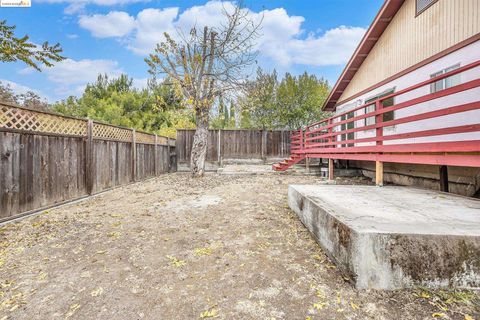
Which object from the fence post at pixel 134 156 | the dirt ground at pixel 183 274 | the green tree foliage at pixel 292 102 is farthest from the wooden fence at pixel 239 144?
the dirt ground at pixel 183 274

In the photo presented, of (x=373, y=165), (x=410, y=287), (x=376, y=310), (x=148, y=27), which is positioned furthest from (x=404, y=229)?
(x=148, y=27)

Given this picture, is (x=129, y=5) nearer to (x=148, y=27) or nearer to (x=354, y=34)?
(x=148, y=27)

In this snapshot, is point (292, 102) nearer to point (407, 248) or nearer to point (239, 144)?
point (239, 144)

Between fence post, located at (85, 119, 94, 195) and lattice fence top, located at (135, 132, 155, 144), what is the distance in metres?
2.47

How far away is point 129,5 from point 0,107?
10.1 m

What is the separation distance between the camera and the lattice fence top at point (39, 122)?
3.51 m

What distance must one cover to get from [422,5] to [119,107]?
1714 centimetres

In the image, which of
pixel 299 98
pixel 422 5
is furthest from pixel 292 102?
pixel 422 5

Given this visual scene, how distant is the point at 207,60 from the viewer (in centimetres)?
837

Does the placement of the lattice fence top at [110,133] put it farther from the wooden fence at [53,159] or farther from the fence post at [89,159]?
the fence post at [89,159]

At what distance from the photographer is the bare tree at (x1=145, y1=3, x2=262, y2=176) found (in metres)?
8.05

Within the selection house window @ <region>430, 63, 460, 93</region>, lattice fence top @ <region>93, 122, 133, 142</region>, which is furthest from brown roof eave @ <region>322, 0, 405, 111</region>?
lattice fence top @ <region>93, 122, 133, 142</region>

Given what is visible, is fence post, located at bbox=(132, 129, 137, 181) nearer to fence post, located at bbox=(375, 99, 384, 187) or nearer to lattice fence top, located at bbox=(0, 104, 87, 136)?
lattice fence top, located at bbox=(0, 104, 87, 136)

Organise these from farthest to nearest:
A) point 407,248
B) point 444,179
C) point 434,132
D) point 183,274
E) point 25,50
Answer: point 444,179 → point 25,50 → point 434,132 → point 183,274 → point 407,248
